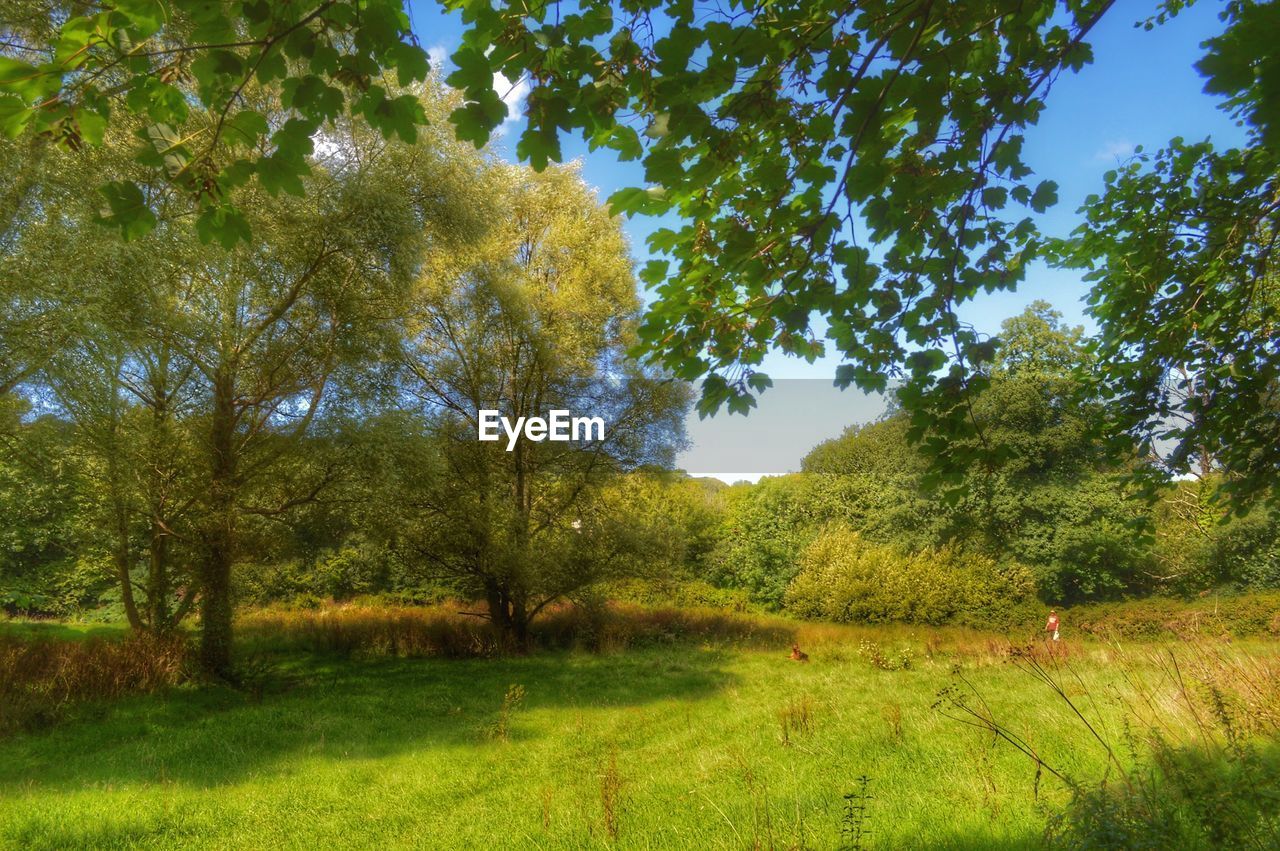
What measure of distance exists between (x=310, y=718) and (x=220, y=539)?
10.3 feet

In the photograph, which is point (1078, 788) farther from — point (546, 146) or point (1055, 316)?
point (1055, 316)

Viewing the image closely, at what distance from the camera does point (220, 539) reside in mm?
9422

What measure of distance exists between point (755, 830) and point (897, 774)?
2.14 meters

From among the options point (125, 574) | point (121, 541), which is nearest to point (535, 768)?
point (121, 541)

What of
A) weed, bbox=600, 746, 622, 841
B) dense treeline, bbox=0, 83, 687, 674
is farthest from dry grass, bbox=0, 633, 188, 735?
weed, bbox=600, 746, 622, 841

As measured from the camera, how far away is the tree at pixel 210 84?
1745 mm

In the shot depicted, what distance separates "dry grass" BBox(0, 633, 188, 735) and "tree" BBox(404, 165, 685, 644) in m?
4.67

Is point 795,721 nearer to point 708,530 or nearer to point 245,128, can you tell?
point 245,128

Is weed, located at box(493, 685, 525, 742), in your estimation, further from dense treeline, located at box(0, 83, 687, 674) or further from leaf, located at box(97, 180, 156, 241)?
leaf, located at box(97, 180, 156, 241)

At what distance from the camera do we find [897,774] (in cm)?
550

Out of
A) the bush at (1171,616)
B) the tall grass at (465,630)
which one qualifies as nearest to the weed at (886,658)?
the tall grass at (465,630)

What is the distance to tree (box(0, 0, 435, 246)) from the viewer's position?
1745 millimetres

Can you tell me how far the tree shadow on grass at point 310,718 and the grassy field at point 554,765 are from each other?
4 centimetres

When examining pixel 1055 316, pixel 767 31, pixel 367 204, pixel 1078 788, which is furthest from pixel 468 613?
pixel 1055 316
